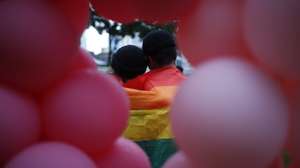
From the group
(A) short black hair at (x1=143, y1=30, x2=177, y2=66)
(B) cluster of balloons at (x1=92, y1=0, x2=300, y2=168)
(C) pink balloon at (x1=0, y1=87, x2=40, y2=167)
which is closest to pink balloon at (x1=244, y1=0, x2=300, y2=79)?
(B) cluster of balloons at (x1=92, y1=0, x2=300, y2=168)

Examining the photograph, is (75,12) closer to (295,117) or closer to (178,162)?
(178,162)

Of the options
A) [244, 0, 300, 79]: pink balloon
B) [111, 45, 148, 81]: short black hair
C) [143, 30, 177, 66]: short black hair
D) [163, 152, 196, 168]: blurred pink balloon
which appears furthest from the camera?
[111, 45, 148, 81]: short black hair

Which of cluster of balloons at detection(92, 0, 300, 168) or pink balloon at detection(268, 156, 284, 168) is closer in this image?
cluster of balloons at detection(92, 0, 300, 168)

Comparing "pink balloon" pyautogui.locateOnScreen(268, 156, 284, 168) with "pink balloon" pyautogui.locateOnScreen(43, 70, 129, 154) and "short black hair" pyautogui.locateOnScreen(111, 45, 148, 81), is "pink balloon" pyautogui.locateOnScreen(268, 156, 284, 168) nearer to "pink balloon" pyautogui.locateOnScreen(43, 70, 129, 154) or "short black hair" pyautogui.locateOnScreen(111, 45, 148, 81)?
"pink balloon" pyautogui.locateOnScreen(43, 70, 129, 154)

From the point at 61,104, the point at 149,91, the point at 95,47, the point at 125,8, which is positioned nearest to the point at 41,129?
the point at 61,104

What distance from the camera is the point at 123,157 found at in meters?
1.44

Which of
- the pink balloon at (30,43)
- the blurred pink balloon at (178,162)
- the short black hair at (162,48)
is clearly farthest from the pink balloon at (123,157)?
the short black hair at (162,48)

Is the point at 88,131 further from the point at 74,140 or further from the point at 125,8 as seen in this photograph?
the point at 125,8

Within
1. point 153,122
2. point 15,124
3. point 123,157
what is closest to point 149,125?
point 153,122

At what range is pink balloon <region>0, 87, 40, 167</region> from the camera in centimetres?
120

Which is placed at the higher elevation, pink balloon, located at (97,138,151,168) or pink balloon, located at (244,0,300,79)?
pink balloon, located at (244,0,300,79)

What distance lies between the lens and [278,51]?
103cm

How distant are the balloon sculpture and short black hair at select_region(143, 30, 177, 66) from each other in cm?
130

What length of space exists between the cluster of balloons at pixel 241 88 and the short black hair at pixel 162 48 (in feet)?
5.18
